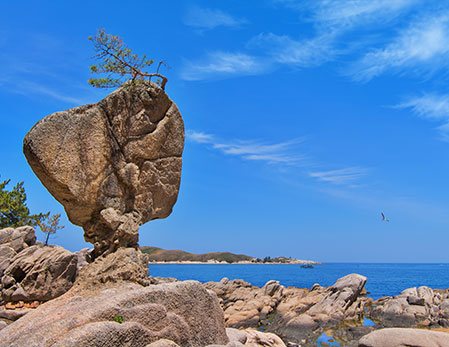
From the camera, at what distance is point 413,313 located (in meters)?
25.6

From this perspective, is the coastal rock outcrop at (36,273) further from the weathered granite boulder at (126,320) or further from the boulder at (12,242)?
the weathered granite boulder at (126,320)

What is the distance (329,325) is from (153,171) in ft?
54.9

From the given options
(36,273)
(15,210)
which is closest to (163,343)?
(36,273)

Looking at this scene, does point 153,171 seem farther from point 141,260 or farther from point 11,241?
point 11,241

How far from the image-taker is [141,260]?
12359 mm

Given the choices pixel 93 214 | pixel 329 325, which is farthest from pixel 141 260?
pixel 329 325

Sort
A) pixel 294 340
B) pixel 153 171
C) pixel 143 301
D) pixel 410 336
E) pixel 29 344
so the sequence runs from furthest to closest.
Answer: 1. pixel 294 340
2. pixel 410 336
3. pixel 153 171
4. pixel 143 301
5. pixel 29 344

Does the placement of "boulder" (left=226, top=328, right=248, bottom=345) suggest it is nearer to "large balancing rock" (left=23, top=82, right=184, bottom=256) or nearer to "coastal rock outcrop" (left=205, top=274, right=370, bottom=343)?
"large balancing rock" (left=23, top=82, right=184, bottom=256)

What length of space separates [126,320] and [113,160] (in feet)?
17.6

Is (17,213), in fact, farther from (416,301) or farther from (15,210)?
(416,301)

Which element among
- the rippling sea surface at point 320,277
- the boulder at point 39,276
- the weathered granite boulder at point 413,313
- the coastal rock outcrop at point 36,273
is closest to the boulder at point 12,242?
the coastal rock outcrop at point 36,273

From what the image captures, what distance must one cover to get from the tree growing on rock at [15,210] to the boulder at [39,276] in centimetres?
1580

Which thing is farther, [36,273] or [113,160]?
[36,273]

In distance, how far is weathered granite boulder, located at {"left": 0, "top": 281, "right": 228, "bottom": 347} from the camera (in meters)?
7.59
